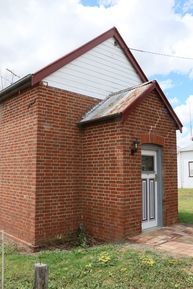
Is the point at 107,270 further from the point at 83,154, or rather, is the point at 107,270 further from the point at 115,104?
the point at 115,104

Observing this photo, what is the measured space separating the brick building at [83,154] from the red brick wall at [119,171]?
0.9 inches

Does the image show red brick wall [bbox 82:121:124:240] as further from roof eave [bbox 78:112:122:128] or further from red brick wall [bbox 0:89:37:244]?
red brick wall [bbox 0:89:37:244]

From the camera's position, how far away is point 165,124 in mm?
9055

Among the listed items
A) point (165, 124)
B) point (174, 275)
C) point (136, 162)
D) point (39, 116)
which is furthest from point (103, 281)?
point (165, 124)

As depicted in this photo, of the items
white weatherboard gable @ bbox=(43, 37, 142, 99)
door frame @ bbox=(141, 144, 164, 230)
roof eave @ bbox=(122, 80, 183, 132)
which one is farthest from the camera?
door frame @ bbox=(141, 144, 164, 230)

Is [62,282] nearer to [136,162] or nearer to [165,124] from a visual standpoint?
[136,162]

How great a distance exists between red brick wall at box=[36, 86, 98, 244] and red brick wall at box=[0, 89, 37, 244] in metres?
0.19

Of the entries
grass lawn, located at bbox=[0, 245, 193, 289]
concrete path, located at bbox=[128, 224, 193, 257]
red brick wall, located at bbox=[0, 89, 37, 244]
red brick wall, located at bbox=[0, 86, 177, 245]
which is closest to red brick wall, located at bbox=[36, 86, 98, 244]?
red brick wall, located at bbox=[0, 86, 177, 245]

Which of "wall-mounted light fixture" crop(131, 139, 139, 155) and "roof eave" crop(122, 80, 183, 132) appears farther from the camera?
"wall-mounted light fixture" crop(131, 139, 139, 155)

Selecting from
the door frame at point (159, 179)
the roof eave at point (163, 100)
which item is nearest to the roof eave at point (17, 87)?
the roof eave at point (163, 100)

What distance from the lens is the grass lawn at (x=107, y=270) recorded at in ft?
15.6

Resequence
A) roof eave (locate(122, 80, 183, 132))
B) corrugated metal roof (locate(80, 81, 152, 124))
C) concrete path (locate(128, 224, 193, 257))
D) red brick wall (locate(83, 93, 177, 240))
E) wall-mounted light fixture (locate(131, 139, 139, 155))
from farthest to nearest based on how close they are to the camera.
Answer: corrugated metal roof (locate(80, 81, 152, 124)) → wall-mounted light fixture (locate(131, 139, 139, 155)) → roof eave (locate(122, 80, 183, 132)) → red brick wall (locate(83, 93, 177, 240)) → concrete path (locate(128, 224, 193, 257))

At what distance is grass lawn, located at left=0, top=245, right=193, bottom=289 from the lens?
4.75 metres

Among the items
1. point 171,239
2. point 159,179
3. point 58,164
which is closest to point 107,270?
point 171,239
